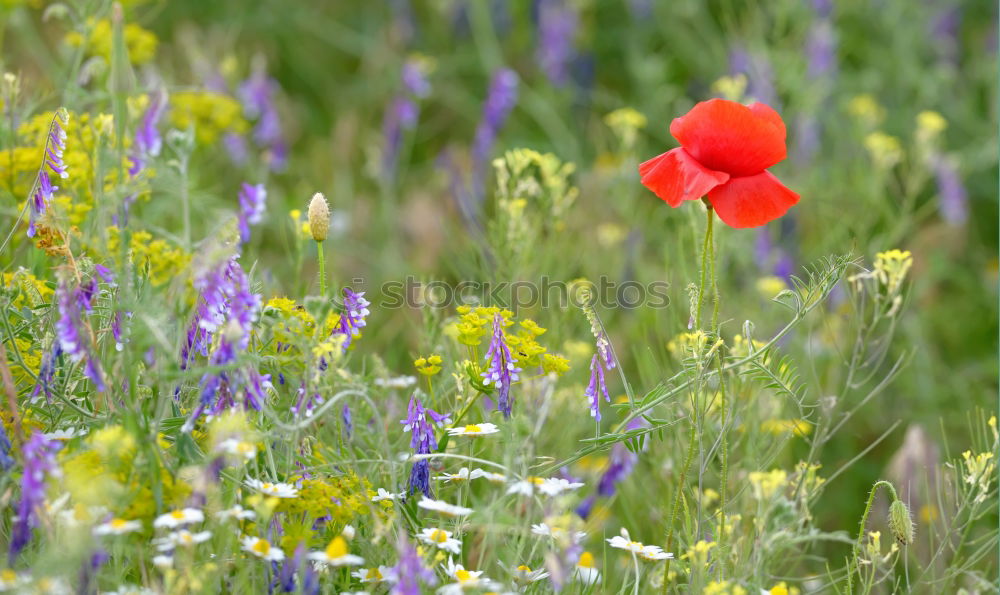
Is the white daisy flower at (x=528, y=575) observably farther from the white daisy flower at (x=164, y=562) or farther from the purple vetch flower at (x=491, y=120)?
the purple vetch flower at (x=491, y=120)

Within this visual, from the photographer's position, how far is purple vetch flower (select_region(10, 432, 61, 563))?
1.23 meters

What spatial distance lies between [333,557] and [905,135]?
12.2 feet

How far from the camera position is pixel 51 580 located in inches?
45.3

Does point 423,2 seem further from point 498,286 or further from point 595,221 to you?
point 498,286

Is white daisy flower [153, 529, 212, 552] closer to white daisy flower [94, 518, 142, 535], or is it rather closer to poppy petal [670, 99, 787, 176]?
white daisy flower [94, 518, 142, 535]

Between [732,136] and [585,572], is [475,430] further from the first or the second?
[732,136]

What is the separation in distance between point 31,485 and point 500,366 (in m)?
0.63

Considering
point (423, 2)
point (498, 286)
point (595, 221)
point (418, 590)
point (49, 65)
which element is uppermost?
point (423, 2)

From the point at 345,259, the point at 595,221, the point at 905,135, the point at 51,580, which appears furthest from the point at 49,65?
the point at 905,135

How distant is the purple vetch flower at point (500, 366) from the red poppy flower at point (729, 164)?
307 mm

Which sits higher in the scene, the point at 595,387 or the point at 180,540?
the point at 595,387

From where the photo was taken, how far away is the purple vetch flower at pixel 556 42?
4.07m

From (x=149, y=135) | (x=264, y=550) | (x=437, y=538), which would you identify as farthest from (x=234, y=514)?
(x=149, y=135)

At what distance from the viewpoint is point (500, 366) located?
155 centimetres
